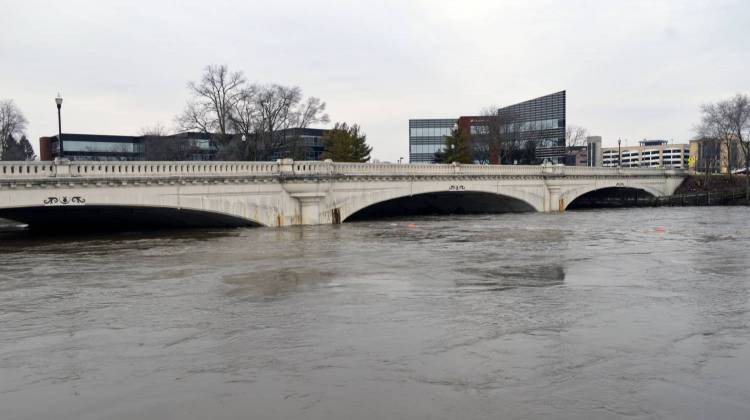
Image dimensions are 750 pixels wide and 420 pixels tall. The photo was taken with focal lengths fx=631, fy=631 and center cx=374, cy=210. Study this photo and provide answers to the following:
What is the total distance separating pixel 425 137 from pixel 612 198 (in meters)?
49.6

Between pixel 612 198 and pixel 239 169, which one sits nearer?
pixel 239 169

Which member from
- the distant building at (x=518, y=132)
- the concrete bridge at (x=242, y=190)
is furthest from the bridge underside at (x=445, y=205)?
the distant building at (x=518, y=132)

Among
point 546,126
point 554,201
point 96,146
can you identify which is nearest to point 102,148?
point 96,146

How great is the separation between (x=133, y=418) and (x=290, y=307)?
218 inches

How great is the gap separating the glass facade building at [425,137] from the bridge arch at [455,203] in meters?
58.2

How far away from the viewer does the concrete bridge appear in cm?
2489

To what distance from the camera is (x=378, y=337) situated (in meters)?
9.70

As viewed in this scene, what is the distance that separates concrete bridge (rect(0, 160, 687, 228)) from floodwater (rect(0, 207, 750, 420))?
5612mm

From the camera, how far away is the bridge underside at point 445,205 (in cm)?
4544

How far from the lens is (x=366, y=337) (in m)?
9.73

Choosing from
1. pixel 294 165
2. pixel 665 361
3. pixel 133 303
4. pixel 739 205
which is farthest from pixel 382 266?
pixel 739 205

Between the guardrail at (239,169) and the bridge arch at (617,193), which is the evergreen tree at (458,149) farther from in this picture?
the guardrail at (239,169)

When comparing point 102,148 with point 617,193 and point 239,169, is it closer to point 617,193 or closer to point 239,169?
point 617,193

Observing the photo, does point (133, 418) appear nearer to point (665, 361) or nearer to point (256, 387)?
point (256, 387)
